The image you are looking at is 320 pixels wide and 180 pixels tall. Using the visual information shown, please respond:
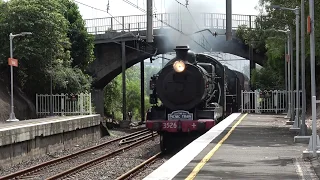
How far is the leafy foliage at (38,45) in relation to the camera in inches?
1705

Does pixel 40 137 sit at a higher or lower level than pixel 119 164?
higher

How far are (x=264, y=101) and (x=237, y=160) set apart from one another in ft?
105

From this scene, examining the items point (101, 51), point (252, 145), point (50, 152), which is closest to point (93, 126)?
point (50, 152)

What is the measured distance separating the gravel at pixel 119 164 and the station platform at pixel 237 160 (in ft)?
8.46

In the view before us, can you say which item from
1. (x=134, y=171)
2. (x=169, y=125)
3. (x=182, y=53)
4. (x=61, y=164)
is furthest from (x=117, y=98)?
(x=134, y=171)

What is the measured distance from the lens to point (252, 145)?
18.1 meters

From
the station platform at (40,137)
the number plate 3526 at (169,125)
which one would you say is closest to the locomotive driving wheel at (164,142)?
the number plate 3526 at (169,125)

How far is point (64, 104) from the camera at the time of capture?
151 ft

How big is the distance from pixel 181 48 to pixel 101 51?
126 feet

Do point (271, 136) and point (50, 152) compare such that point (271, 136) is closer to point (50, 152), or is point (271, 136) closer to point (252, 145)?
point (252, 145)

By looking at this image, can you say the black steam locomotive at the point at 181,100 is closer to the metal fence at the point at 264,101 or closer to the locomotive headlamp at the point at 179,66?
the locomotive headlamp at the point at 179,66

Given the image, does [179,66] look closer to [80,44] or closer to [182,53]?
[182,53]

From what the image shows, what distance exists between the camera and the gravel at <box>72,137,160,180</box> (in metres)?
17.8

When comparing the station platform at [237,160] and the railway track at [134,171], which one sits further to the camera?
the railway track at [134,171]
